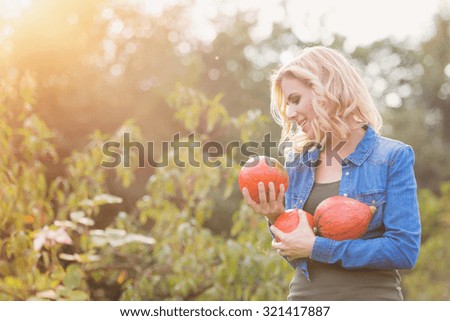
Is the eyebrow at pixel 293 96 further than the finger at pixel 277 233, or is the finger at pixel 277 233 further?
the eyebrow at pixel 293 96

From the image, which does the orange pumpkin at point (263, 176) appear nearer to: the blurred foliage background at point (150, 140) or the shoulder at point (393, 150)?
the shoulder at point (393, 150)

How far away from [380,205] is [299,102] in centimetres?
40

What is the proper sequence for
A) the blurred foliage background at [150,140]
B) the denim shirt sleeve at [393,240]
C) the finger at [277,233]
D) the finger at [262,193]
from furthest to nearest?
the blurred foliage background at [150,140], the finger at [262,193], the finger at [277,233], the denim shirt sleeve at [393,240]

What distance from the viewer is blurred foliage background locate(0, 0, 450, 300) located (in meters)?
3.47

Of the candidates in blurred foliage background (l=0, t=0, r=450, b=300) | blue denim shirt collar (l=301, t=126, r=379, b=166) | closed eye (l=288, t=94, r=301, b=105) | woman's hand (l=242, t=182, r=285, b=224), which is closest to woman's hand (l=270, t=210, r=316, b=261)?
woman's hand (l=242, t=182, r=285, b=224)

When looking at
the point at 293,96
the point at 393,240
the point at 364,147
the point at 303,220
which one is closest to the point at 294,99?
the point at 293,96

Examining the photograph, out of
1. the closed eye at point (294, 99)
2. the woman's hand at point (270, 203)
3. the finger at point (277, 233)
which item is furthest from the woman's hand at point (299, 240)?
the closed eye at point (294, 99)

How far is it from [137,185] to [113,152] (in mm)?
4063

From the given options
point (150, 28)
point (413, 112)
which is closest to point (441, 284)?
point (413, 112)

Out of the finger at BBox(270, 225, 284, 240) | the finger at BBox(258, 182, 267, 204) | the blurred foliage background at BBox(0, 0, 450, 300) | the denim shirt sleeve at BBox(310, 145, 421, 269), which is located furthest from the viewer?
the blurred foliage background at BBox(0, 0, 450, 300)

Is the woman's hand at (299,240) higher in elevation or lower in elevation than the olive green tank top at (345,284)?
higher

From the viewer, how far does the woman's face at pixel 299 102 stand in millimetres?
1883

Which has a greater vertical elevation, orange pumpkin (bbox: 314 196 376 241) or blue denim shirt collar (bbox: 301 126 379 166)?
blue denim shirt collar (bbox: 301 126 379 166)

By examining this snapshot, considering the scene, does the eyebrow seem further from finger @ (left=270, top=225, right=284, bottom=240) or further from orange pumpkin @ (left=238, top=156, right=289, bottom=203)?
finger @ (left=270, top=225, right=284, bottom=240)
